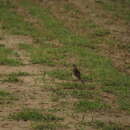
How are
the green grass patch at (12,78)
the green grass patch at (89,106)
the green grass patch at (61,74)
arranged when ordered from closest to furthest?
the green grass patch at (89,106) < the green grass patch at (12,78) < the green grass patch at (61,74)

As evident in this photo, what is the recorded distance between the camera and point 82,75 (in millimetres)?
10836

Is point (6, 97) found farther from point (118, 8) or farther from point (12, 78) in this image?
point (118, 8)

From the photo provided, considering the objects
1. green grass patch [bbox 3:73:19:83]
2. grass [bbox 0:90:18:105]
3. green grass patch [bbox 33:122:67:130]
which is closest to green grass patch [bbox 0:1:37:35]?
green grass patch [bbox 3:73:19:83]

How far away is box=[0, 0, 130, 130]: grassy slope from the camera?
362 inches

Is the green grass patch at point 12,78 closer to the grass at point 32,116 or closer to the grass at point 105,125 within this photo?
the grass at point 32,116

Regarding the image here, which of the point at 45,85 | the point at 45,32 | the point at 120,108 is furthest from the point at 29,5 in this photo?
the point at 120,108

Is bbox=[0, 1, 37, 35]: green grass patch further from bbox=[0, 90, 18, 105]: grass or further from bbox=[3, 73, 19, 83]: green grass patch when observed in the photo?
bbox=[0, 90, 18, 105]: grass

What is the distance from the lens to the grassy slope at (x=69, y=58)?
919 centimetres

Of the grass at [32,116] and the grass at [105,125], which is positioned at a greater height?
the grass at [32,116]

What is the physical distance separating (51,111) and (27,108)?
0.37 metres

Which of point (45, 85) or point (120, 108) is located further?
point (45, 85)

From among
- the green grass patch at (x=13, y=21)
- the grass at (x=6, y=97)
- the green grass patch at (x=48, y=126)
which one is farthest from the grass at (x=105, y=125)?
the green grass patch at (x=13, y=21)

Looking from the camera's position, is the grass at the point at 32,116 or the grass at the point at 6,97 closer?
the grass at the point at 32,116

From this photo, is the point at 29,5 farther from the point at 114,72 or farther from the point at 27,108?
the point at 27,108
